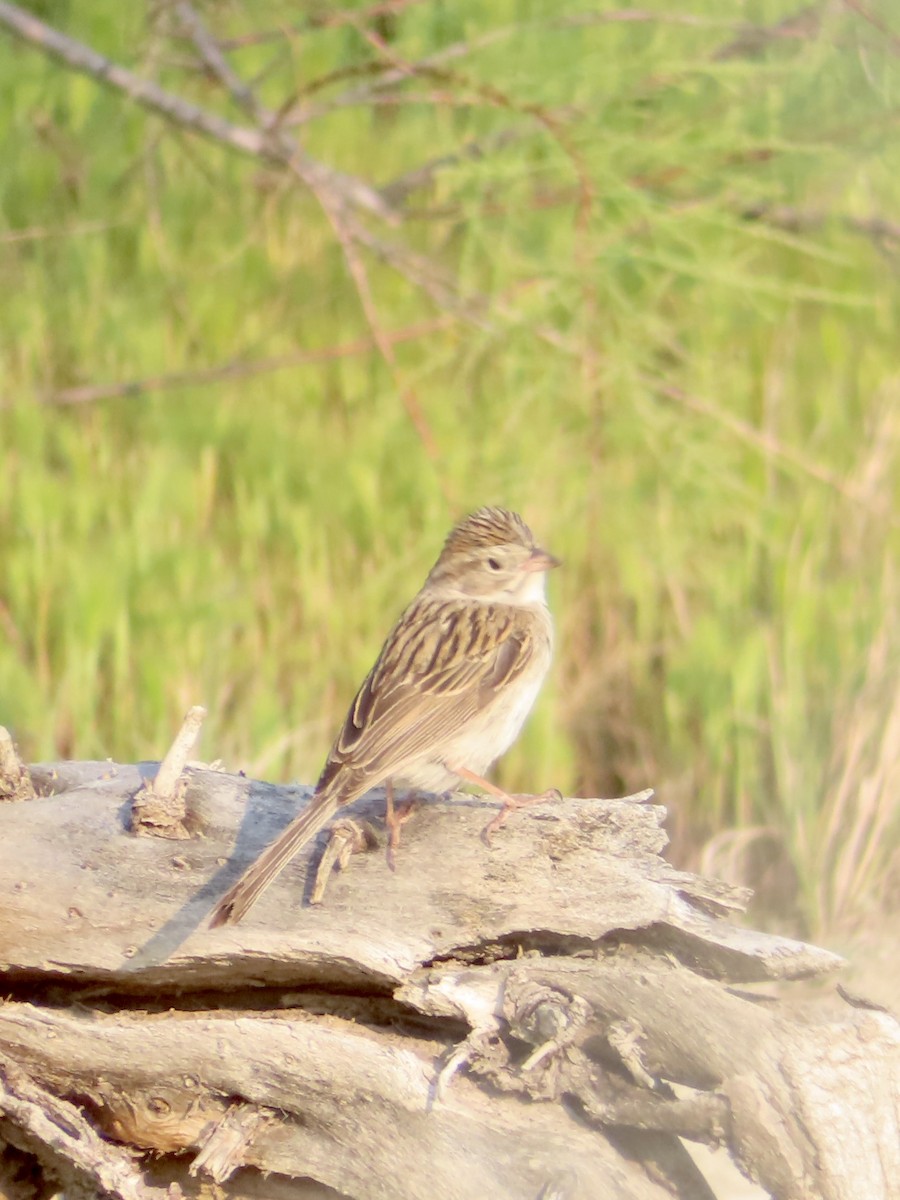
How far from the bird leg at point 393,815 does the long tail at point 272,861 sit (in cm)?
19

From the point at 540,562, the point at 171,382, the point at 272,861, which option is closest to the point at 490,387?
the point at 171,382

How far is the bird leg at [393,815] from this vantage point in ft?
12.3

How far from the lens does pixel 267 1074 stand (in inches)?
131

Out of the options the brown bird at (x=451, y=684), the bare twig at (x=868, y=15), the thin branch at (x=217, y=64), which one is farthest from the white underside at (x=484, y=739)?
the thin branch at (x=217, y=64)

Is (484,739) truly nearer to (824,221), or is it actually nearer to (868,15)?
(868,15)

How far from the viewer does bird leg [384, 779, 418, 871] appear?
12.3 feet

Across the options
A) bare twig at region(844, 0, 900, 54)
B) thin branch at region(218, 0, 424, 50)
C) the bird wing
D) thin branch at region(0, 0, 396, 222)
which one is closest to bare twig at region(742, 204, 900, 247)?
bare twig at region(844, 0, 900, 54)

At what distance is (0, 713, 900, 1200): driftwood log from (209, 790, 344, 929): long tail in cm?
13

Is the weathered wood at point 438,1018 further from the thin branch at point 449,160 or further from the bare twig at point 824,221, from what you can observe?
the bare twig at point 824,221

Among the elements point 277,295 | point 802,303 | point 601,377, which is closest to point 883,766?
point 601,377

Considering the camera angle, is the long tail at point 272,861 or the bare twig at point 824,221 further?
the bare twig at point 824,221

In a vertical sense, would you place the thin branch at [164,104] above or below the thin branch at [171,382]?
above

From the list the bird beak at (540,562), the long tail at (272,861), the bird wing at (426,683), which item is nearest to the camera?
the long tail at (272,861)

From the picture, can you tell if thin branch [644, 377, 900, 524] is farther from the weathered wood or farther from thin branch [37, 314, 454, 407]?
the weathered wood
